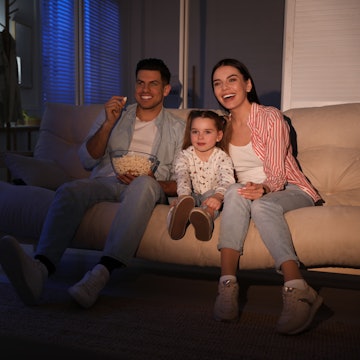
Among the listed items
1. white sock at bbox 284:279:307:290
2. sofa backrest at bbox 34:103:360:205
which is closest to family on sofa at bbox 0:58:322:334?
white sock at bbox 284:279:307:290

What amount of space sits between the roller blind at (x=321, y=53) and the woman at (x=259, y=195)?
203cm

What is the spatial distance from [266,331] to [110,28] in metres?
5.75

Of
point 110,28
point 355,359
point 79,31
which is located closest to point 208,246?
point 355,359

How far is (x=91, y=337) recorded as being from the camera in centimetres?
148

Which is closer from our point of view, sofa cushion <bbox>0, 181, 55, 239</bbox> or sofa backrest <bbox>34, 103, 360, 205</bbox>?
sofa cushion <bbox>0, 181, 55, 239</bbox>

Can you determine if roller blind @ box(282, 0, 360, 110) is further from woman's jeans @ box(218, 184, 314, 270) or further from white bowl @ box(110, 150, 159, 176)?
woman's jeans @ box(218, 184, 314, 270)

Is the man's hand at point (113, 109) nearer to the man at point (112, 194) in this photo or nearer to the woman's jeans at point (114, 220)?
the man at point (112, 194)

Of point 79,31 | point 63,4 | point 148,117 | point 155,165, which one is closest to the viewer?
point 155,165

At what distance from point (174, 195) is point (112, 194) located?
0.30 m

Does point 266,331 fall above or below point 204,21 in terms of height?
below

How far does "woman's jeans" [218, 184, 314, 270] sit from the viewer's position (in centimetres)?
159

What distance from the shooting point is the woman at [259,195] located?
4.98ft

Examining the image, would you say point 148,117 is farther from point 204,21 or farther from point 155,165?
point 204,21

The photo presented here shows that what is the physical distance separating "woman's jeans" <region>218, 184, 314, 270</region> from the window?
3.77 meters
